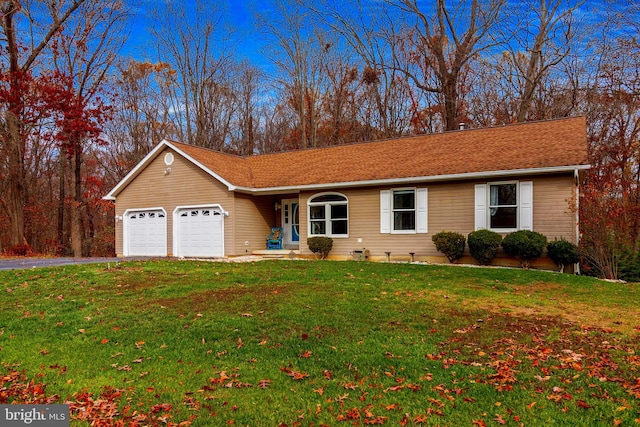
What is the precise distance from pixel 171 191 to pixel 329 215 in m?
6.89

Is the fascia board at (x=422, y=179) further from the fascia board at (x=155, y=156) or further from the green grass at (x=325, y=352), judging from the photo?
the green grass at (x=325, y=352)

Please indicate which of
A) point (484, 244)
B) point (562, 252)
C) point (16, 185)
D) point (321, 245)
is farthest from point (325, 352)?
point (16, 185)

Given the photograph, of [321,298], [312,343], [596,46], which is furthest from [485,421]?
[596,46]

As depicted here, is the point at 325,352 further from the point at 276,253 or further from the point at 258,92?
the point at 258,92

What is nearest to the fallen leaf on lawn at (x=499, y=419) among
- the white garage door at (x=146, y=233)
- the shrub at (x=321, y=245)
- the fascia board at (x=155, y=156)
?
the shrub at (x=321, y=245)

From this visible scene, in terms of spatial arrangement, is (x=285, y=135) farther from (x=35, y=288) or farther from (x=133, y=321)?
(x=133, y=321)

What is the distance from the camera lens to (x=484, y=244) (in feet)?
44.0

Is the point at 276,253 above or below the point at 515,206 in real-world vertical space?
below

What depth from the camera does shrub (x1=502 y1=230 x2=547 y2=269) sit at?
12.8m

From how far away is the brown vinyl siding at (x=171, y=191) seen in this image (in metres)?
17.6

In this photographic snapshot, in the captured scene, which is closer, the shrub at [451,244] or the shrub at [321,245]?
the shrub at [451,244]

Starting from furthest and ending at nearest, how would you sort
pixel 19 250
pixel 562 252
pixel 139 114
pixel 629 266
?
pixel 139 114 → pixel 19 250 → pixel 629 266 → pixel 562 252

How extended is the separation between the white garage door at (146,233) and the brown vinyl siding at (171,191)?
0.93 feet

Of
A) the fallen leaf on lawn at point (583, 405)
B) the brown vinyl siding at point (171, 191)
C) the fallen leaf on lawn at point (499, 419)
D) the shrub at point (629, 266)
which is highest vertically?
the brown vinyl siding at point (171, 191)
